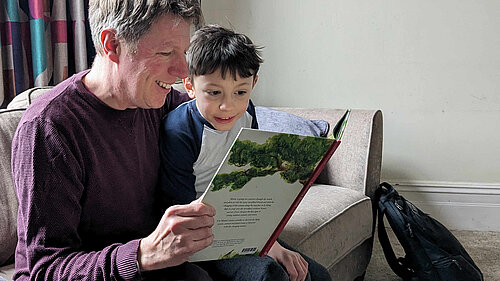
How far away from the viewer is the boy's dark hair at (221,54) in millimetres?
1491

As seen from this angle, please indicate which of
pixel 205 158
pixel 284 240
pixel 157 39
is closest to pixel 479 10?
pixel 284 240

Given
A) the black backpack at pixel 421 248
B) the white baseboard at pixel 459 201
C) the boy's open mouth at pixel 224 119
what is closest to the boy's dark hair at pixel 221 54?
the boy's open mouth at pixel 224 119

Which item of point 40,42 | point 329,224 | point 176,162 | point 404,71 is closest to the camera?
point 176,162

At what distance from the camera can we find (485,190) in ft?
9.79

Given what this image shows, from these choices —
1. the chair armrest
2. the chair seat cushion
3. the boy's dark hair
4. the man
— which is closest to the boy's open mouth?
the boy's dark hair

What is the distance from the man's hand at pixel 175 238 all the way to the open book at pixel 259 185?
4 centimetres

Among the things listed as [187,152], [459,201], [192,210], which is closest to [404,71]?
[459,201]

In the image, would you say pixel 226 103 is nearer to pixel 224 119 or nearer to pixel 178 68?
pixel 224 119

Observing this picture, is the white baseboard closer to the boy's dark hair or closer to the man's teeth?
the boy's dark hair

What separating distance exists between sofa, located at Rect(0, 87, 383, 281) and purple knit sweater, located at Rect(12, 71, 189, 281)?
33 centimetres

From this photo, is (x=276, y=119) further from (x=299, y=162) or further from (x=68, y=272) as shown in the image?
(x=68, y=272)

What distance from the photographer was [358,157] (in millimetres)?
2369

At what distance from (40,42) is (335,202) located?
115cm

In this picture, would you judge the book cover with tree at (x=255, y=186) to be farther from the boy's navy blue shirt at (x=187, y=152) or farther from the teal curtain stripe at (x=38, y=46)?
the teal curtain stripe at (x=38, y=46)
